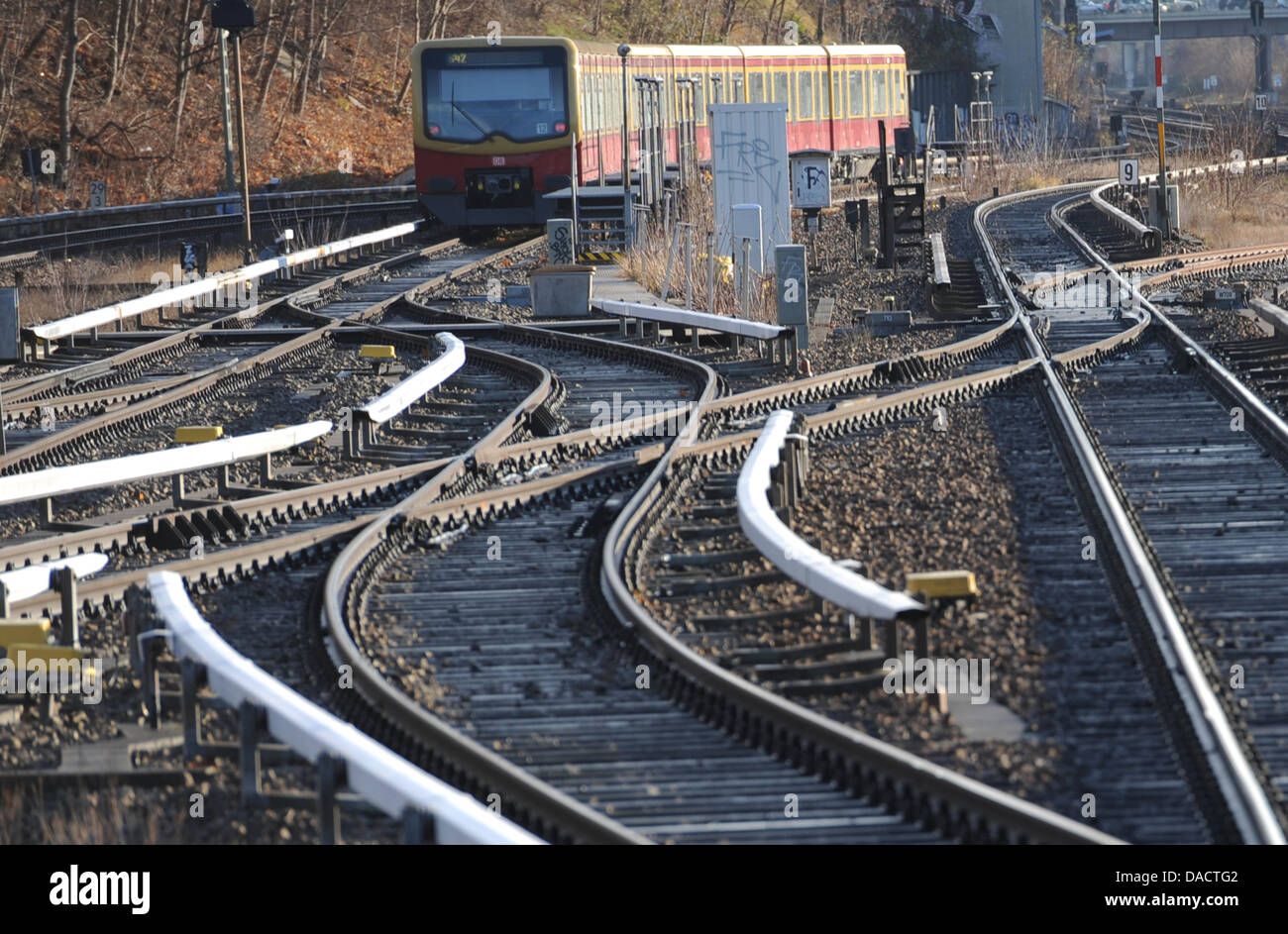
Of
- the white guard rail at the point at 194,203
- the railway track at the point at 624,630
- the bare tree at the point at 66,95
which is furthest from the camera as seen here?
the bare tree at the point at 66,95

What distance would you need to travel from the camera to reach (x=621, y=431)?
487 inches

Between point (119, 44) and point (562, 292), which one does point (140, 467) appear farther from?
point (119, 44)

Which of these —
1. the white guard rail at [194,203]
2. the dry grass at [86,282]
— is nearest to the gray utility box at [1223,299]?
the dry grass at [86,282]

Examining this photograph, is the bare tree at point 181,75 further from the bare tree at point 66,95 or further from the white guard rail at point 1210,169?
the white guard rail at point 1210,169

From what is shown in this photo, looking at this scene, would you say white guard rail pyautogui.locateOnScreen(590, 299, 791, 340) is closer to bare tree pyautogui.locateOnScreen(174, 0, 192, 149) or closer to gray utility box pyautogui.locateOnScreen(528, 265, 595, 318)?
gray utility box pyautogui.locateOnScreen(528, 265, 595, 318)

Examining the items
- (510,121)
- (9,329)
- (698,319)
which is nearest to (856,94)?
(510,121)

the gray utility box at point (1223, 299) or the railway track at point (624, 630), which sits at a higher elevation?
the gray utility box at point (1223, 299)

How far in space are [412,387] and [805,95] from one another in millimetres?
26558

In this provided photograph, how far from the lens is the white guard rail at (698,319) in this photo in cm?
1542

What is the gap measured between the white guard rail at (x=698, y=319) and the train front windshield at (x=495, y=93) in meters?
10.5

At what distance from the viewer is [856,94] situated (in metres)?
41.7

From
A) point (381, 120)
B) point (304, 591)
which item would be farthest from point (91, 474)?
point (381, 120)
